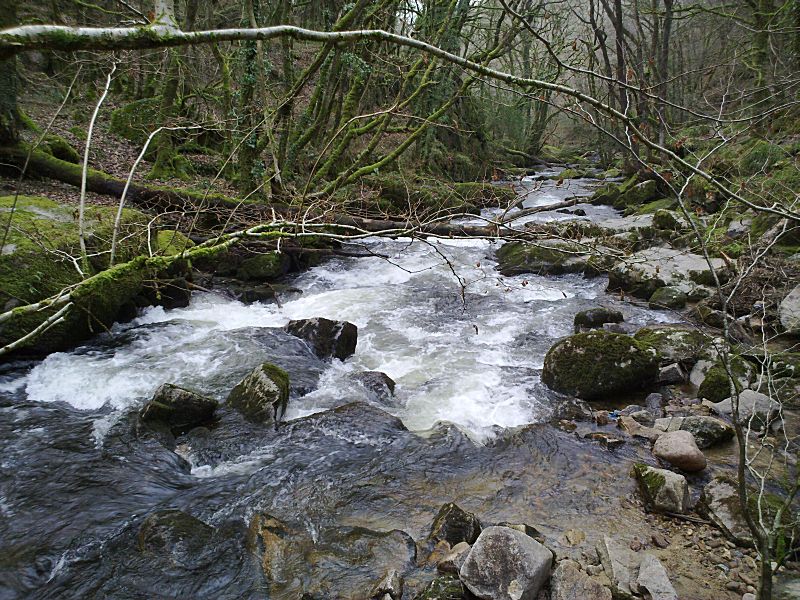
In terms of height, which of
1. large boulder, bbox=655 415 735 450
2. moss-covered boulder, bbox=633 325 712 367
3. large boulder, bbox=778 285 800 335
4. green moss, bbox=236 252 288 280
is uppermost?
large boulder, bbox=778 285 800 335

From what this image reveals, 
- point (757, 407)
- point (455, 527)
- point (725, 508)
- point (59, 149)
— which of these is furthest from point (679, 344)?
point (59, 149)

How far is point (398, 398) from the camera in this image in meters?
6.25

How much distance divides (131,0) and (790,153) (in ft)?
64.3

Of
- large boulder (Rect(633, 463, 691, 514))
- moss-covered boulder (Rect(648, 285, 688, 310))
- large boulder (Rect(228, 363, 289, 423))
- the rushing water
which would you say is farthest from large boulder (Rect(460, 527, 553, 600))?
moss-covered boulder (Rect(648, 285, 688, 310))

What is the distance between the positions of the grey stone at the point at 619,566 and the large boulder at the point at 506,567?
443mm

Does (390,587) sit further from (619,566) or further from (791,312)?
(791,312)

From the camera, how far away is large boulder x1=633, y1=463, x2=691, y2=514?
401 centimetres

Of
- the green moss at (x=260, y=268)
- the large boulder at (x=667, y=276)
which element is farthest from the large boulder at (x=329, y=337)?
the large boulder at (x=667, y=276)

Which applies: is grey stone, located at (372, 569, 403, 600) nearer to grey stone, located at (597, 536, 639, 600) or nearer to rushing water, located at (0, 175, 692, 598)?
rushing water, located at (0, 175, 692, 598)

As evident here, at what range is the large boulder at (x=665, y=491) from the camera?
401 cm

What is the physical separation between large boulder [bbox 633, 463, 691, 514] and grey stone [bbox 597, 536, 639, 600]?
25.8 inches

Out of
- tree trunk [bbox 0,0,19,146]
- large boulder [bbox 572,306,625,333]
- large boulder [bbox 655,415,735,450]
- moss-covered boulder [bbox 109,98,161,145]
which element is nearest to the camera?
large boulder [bbox 655,415,735,450]

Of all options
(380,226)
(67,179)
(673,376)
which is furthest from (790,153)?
(67,179)

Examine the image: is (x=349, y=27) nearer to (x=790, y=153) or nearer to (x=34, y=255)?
(x=34, y=255)
